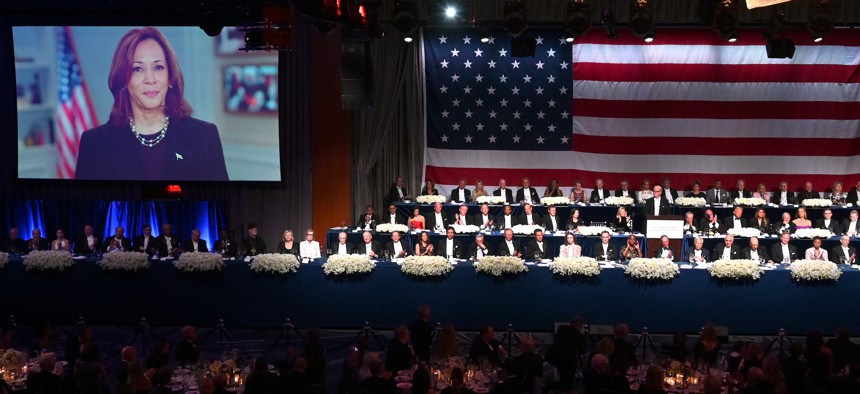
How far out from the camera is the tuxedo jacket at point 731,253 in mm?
15016

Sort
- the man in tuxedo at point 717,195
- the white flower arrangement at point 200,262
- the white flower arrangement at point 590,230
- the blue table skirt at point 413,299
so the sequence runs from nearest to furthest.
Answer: the blue table skirt at point 413,299
the white flower arrangement at point 200,262
the white flower arrangement at point 590,230
the man in tuxedo at point 717,195

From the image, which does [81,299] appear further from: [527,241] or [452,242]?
[527,241]

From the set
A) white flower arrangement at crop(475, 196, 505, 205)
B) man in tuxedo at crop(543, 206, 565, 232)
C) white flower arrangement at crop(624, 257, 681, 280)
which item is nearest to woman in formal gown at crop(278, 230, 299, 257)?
white flower arrangement at crop(475, 196, 505, 205)

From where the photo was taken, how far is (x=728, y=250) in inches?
593

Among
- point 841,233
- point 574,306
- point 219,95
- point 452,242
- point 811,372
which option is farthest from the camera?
point 219,95

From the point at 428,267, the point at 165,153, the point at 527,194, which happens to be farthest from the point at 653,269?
the point at 165,153

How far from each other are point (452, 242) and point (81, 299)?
19.9 ft

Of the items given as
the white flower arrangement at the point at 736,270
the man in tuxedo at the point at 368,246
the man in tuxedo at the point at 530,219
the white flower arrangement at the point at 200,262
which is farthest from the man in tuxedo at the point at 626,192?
the white flower arrangement at the point at 200,262

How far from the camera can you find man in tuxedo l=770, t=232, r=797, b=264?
15000mm

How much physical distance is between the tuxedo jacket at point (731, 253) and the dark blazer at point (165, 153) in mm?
9694

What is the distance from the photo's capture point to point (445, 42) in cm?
1961

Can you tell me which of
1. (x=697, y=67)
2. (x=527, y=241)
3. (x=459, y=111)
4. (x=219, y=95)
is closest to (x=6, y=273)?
(x=219, y=95)

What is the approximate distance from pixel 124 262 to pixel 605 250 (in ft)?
24.9

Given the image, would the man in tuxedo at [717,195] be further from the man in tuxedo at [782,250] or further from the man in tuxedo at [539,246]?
the man in tuxedo at [539,246]
